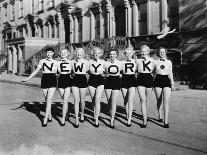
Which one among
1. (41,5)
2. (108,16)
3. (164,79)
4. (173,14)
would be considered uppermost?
(41,5)

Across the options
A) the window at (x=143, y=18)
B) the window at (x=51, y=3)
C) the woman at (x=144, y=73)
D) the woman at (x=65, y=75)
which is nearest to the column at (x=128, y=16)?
the window at (x=143, y=18)

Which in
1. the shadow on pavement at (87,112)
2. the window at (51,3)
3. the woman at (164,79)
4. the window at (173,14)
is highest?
the window at (51,3)

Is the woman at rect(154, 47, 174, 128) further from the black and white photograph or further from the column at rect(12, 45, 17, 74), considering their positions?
the column at rect(12, 45, 17, 74)

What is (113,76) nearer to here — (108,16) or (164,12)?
(164,12)

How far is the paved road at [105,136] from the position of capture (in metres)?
4.85

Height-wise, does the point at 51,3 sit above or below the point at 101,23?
above

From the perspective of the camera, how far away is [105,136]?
573 cm

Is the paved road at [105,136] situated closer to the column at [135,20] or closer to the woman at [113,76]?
the woman at [113,76]

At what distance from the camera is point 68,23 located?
25.3m

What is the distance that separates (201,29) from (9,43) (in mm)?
20626

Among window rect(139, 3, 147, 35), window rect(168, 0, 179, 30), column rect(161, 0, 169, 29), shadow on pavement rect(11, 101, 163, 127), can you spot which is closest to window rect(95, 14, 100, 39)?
window rect(139, 3, 147, 35)

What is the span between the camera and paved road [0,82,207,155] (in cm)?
485

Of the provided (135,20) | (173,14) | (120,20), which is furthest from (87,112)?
(120,20)

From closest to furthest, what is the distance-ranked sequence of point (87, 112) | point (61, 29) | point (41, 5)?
point (87, 112), point (61, 29), point (41, 5)
